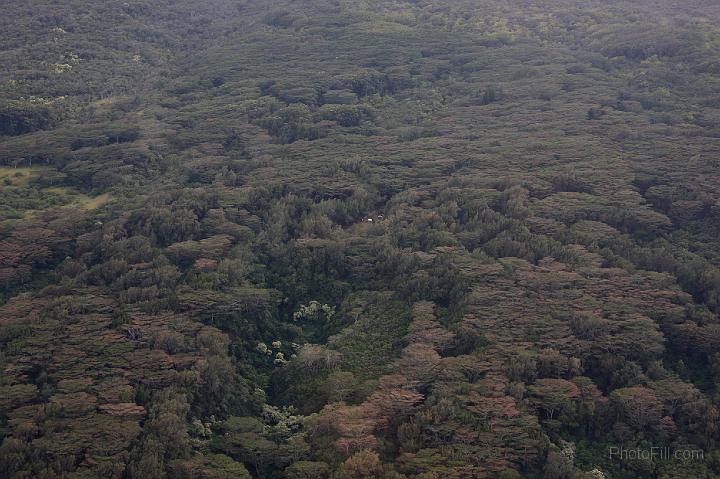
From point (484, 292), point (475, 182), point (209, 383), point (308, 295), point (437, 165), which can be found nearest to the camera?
point (209, 383)

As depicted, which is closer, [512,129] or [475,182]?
[475,182]

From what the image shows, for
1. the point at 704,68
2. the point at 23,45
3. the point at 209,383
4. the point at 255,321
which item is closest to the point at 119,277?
the point at 255,321

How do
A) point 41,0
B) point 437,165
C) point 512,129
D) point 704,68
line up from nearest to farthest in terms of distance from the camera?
1. point 437,165
2. point 512,129
3. point 704,68
4. point 41,0

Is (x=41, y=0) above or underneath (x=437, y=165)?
above

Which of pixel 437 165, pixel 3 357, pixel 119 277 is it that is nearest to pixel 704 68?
pixel 437 165

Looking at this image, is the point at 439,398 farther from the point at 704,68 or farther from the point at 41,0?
the point at 41,0

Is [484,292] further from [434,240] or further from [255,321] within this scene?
[255,321]
